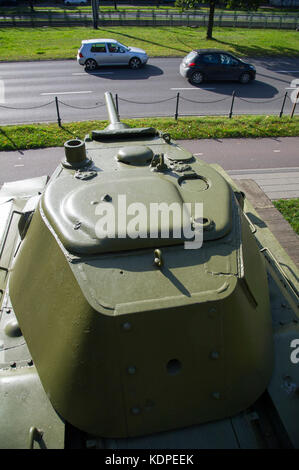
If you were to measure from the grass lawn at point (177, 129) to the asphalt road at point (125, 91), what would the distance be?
3.40 ft

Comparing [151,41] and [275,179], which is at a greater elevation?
[151,41]

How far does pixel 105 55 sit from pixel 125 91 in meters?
4.05

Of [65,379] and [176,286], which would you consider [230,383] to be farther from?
[65,379]

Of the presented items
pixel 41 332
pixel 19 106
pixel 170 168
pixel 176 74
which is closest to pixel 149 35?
pixel 176 74

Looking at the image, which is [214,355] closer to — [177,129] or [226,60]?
[177,129]

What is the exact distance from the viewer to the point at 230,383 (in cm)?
337

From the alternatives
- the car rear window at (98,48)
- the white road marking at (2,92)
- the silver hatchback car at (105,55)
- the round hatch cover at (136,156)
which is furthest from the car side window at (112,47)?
the round hatch cover at (136,156)

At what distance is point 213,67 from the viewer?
709 inches

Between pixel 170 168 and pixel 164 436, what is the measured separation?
282cm

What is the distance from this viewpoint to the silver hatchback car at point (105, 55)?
774 inches

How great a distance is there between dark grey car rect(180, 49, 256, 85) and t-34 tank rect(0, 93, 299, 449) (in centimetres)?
1598

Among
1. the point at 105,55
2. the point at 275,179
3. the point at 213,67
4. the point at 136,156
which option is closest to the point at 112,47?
the point at 105,55

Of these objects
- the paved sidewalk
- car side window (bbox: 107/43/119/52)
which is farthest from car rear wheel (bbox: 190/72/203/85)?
the paved sidewalk
